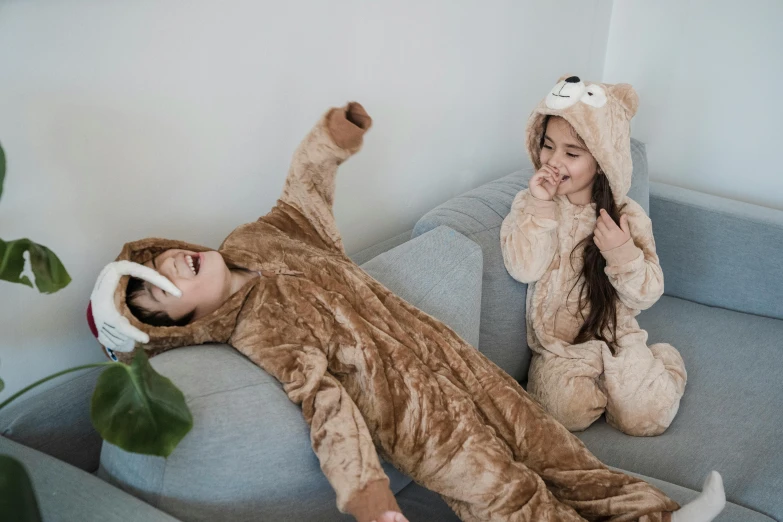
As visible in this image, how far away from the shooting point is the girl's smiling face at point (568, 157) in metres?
1.86

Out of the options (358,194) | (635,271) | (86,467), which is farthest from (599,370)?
(86,467)

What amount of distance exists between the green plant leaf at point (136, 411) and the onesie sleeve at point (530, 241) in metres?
1.13

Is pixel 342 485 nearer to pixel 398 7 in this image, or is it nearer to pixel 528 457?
pixel 528 457

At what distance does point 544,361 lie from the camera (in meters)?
1.91

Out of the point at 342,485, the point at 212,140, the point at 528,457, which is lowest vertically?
the point at 528,457

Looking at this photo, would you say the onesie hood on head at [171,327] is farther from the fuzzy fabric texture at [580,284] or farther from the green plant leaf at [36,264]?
the fuzzy fabric texture at [580,284]

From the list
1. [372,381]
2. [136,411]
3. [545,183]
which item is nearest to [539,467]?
[372,381]

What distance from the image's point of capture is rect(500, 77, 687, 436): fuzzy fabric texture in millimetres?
1812

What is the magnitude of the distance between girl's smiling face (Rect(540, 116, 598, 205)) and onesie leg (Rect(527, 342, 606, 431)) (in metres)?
0.43

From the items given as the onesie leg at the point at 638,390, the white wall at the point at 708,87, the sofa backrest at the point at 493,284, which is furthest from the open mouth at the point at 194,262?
the white wall at the point at 708,87

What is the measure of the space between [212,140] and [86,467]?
27.4 inches

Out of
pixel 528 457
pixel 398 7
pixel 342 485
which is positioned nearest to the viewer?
pixel 342 485

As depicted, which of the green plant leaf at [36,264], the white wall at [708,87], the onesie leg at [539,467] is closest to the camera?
A: the green plant leaf at [36,264]

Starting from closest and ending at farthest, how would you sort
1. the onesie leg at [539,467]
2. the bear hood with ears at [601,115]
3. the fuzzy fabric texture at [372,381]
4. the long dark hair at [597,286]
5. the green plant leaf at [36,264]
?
the green plant leaf at [36,264], the fuzzy fabric texture at [372,381], the onesie leg at [539,467], the bear hood with ears at [601,115], the long dark hair at [597,286]
